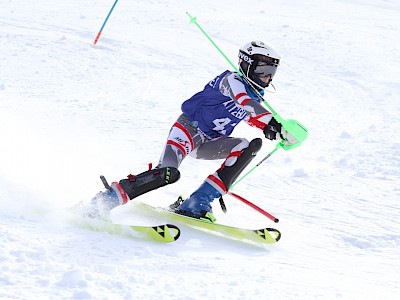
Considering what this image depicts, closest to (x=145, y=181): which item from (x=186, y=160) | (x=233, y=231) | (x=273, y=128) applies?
(x=233, y=231)

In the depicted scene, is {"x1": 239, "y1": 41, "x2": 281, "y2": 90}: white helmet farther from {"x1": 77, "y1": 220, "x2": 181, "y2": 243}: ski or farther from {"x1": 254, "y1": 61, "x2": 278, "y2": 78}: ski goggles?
{"x1": 77, "y1": 220, "x2": 181, "y2": 243}: ski

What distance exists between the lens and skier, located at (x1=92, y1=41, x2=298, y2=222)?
5.14 m

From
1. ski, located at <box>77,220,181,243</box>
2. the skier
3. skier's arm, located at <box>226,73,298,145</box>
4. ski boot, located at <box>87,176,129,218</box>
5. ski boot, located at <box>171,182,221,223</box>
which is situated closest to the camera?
ski, located at <box>77,220,181,243</box>

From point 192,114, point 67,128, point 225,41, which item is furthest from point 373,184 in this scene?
point 225,41

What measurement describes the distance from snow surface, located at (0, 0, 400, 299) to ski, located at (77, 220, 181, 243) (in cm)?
11

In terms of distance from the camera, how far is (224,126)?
5496 mm

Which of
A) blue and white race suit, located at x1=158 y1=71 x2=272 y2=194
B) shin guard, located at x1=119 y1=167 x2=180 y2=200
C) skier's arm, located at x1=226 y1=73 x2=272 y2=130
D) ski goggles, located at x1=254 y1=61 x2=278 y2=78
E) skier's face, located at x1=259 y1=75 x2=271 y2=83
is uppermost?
ski goggles, located at x1=254 y1=61 x2=278 y2=78

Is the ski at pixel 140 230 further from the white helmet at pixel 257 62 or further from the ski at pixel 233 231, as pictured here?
the white helmet at pixel 257 62

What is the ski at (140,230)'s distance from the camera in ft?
14.9

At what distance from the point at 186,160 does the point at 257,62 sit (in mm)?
2422

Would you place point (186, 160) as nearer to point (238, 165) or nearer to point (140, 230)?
point (238, 165)

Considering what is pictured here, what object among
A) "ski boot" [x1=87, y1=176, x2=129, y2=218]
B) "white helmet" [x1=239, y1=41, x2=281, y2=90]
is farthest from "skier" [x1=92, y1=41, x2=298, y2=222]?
"ski boot" [x1=87, y1=176, x2=129, y2=218]

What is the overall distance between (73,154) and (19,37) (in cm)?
698

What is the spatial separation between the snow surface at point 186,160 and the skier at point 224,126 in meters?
0.47
